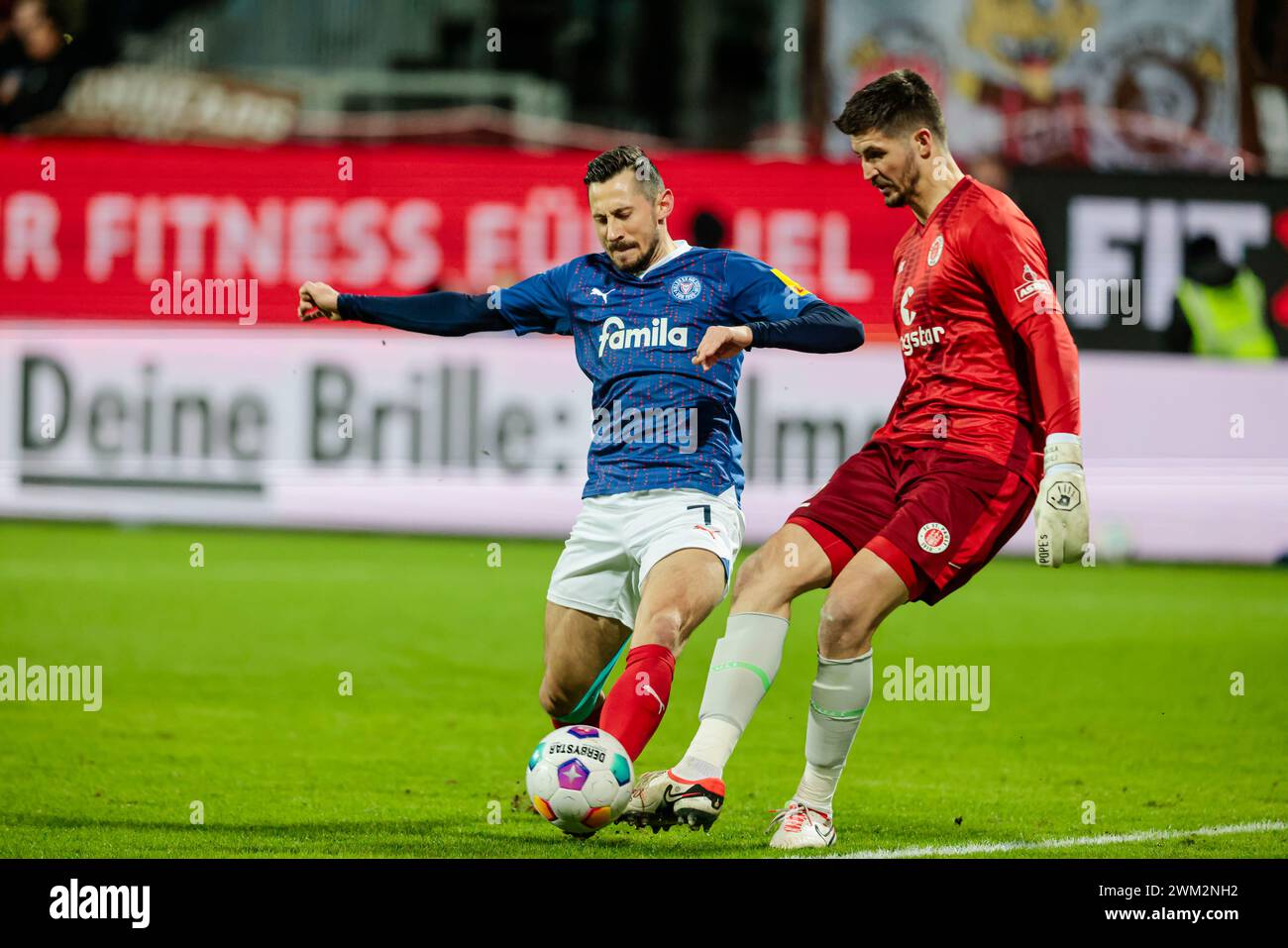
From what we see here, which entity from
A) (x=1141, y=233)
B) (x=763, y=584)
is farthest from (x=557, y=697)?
(x=1141, y=233)

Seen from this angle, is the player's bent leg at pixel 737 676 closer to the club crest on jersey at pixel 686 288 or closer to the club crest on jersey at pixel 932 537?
the club crest on jersey at pixel 932 537

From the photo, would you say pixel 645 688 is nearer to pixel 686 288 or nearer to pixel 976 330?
pixel 686 288

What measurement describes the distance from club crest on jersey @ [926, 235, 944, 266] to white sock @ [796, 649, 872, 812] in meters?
1.15

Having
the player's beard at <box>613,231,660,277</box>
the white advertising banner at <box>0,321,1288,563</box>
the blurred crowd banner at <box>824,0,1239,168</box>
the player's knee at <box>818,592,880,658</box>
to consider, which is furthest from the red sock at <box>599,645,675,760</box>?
the blurred crowd banner at <box>824,0,1239,168</box>

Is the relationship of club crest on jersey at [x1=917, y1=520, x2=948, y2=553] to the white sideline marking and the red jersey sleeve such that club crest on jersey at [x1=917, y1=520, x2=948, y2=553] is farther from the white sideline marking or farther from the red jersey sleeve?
the white sideline marking

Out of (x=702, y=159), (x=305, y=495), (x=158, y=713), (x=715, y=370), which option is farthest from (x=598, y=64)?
(x=715, y=370)

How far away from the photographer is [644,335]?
18.9 feet

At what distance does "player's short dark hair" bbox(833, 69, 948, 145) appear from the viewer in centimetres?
555

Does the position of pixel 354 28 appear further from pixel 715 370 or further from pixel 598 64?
pixel 715 370

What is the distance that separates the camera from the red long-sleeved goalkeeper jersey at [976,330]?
5.36m

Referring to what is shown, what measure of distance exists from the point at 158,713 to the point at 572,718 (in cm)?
267

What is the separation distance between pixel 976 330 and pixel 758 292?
701mm

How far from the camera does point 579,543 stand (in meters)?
5.81

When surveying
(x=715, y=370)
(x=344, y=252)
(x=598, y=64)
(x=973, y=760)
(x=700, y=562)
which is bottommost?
(x=973, y=760)
